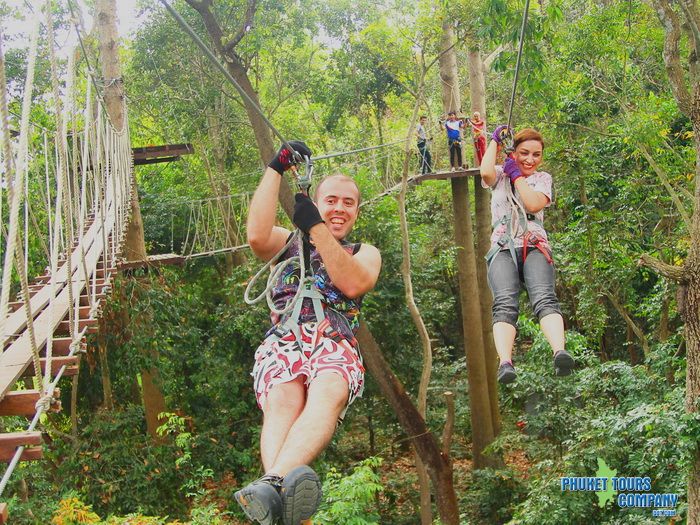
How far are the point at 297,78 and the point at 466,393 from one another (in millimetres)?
5296

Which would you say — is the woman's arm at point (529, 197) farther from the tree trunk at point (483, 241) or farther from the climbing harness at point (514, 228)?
the tree trunk at point (483, 241)

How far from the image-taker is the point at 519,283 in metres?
2.84

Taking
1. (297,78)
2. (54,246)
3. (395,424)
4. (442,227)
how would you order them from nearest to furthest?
(54,246)
(395,424)
(297,78)
(442,227)

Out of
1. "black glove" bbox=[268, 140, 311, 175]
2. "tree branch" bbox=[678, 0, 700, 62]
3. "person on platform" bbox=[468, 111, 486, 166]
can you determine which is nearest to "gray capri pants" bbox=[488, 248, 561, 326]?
"black glove" bbox=[268, 140, 311, 175]

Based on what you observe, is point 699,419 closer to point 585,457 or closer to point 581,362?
point 585,457

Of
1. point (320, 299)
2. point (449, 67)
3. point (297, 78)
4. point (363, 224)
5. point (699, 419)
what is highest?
point (297, 78)

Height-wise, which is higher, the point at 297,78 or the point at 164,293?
the point at 297,78

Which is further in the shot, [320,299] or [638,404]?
[638,404]

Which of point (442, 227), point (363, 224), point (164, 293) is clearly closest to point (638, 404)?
point (363, 224)

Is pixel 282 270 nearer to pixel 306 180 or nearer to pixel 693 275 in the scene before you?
pixel 306 180

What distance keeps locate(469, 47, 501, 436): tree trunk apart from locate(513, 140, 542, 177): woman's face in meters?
5.55

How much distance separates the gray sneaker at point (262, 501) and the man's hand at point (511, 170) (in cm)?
164

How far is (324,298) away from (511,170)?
107cm

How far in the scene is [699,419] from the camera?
13.9ft
